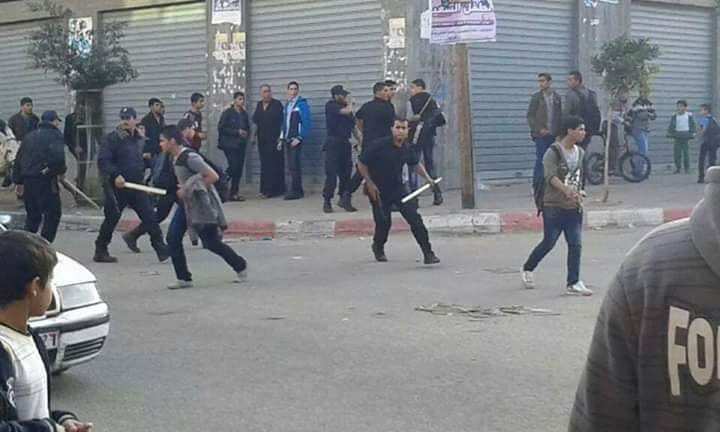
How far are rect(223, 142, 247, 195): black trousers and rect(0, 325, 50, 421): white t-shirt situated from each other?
1852 cm

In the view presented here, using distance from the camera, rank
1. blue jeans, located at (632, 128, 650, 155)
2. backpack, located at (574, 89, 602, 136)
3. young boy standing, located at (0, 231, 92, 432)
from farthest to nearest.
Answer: blue jeans, located at (632, 128, 650, 155), backpack, located at (574, 89, 602, 136), young boy standing, located at (0, 231, 92, 432)

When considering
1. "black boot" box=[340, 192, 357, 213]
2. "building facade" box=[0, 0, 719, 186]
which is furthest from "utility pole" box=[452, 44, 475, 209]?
"building facade" box=[0, 0, 719, 186]

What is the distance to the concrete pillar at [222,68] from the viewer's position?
77.9ft

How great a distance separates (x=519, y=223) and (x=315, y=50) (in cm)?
686

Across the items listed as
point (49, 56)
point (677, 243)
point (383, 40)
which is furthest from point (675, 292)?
point (49, 56)

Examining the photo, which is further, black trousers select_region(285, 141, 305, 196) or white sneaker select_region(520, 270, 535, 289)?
black trousers select_region(285, 141, 305, 196)

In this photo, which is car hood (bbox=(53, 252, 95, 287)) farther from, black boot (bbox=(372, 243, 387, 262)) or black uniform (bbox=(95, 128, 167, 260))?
black uniform (bbox=(95, 128, 167, 260))

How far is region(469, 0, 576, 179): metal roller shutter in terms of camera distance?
22.2 meters

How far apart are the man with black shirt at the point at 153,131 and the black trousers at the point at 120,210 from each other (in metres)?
5.81

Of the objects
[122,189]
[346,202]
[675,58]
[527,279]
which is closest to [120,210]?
[122,189]

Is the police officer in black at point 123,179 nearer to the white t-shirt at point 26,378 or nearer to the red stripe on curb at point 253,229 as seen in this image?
the red stripe on curb at point 253,229

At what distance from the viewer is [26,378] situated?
3.36 meters

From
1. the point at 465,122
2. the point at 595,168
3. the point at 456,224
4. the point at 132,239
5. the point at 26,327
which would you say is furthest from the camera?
the point at 595,168

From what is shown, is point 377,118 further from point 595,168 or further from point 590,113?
point 595,168
